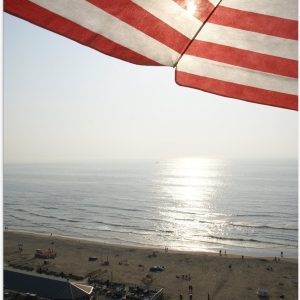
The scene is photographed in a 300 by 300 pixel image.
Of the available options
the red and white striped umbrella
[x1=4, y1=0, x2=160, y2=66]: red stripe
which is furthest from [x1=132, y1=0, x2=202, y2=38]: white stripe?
[x1=4, y1=0, x2=160, y2=66]: red stripe

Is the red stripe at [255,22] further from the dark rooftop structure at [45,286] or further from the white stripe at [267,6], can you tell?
the dark rooftop structure at [45,286]

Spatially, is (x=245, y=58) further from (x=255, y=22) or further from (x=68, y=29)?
(x=68, y=29)

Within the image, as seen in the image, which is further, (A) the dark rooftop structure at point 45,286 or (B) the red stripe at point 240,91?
(A) the dark rooftop structure at point 45,286

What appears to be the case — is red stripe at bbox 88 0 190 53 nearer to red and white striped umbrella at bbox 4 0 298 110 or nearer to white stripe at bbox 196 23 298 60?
red and white striped umbrella at bbox 4 0 298 110

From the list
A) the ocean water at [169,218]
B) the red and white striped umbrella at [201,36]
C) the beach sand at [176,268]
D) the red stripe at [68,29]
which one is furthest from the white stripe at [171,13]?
the ocean water at [169,218]

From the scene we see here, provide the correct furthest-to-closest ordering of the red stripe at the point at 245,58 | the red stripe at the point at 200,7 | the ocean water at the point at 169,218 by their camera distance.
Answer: the ocean water at the point at 169,218, the red stripe at the point at 245,58, the red stripe at the point at 200,7

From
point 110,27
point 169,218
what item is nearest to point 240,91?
point 110,27

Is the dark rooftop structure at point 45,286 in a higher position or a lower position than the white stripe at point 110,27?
lower

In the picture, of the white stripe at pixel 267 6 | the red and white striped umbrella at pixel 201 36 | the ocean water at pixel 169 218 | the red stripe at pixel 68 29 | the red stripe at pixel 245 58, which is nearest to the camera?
the red stripe at pixel 68 29
